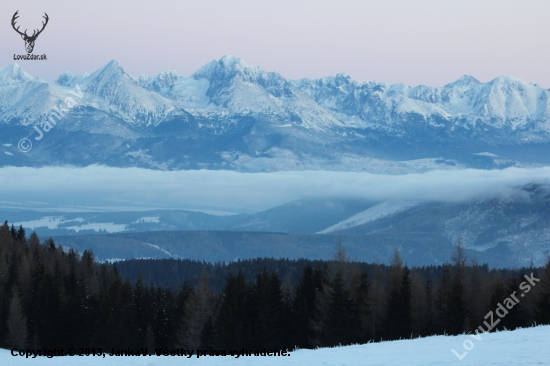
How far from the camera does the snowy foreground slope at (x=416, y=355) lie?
2189 inches

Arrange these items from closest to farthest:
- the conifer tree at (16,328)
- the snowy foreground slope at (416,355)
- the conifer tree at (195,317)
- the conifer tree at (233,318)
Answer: the snowy foreground slope at (416,355) < the conifer tree at (233,318) < the conifer tree at (195,317) < the conifer tree at (16,328)

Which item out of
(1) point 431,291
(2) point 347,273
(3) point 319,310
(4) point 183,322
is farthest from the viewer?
(2) point 347,273

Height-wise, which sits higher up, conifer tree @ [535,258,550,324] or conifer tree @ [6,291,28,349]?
conifer tree @ [535,258,550,324]

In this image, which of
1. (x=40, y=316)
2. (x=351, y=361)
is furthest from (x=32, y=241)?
(x=351, y=361)

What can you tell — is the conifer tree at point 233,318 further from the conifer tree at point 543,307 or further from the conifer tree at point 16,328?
the conifer tree at point 543,307

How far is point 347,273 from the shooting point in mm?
127500

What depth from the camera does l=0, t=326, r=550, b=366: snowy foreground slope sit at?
5559cm

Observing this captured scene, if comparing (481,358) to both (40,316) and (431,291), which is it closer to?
(431,291)

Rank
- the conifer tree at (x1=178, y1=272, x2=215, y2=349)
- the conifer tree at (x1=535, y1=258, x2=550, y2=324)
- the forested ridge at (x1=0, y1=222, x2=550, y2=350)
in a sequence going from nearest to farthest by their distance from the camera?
the conifer tree at (x1=535, y1=258, x2=550, y2=324)
the forested ridge at (x1=0, y1=222, x2=550, y2=350)
the conifer tree at (x1=178, y1=272, x2=215, y2=349)

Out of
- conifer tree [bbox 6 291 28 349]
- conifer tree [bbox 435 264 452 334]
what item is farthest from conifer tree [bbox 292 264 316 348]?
conifer tree [bbox 6 291 28 349]

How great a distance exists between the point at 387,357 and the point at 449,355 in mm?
4110

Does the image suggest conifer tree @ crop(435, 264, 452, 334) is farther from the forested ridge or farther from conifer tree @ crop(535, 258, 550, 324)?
conifer tree @ crop(535, 258, 550, 324)

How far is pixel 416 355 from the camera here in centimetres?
5912

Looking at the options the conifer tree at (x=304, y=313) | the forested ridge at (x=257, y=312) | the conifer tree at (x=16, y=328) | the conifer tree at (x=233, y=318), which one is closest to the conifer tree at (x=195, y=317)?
the forested ridge at (x=257, y=312)
